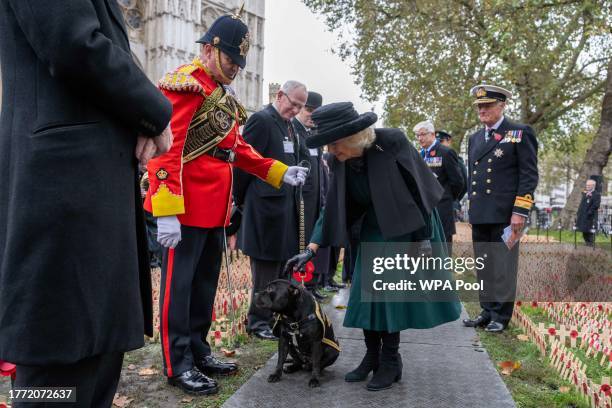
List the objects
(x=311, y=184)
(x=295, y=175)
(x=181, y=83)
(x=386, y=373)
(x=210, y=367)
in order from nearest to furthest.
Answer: (x=181, y=83) → (x=386, y=373) → (x=210, y=367) → (x=295, y=175) → (x=311, y=184)

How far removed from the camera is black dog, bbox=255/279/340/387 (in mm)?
3791

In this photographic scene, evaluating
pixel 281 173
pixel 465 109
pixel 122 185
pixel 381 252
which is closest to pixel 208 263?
pixel 281 173

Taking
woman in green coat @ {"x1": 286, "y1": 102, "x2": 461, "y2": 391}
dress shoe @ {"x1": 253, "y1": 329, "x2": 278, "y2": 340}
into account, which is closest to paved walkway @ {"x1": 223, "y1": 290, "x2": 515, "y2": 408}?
woman in green coat @ {"x1": 286, "y1": 102, "x2": 461, "y2": 391}

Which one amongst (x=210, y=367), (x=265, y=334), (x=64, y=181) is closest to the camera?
(x=64, y=181)

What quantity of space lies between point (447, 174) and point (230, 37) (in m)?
5.61

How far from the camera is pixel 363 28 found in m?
23.1

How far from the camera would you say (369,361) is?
3.98 meters

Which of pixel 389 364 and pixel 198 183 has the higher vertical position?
pixel 198 183

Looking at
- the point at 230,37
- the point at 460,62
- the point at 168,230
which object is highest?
the point at 460,62

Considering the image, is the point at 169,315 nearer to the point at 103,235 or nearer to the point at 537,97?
the point at 103,235

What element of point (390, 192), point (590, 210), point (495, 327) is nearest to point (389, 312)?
point (390, 192)

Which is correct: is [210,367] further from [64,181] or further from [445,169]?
[445,169]

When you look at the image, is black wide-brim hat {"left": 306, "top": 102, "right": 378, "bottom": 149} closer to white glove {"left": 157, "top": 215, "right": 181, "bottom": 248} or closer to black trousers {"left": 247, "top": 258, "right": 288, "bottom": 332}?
white glove {"left": 157, "top": 215, "right": 181, "bottom": 248}

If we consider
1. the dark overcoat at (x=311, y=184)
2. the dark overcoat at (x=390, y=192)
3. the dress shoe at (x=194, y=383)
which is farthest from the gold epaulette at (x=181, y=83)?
the dark overcoat at (x=311, y=184)
